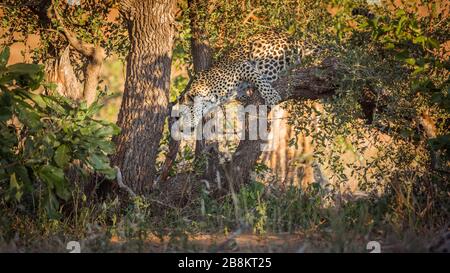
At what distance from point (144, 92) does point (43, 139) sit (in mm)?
1738

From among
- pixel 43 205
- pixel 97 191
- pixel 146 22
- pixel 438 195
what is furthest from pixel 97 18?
pixel 438 195

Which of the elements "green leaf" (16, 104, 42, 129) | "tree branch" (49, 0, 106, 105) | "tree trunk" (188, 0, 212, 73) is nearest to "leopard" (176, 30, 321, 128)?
"tree trunk" (188, 0, 212, 73)

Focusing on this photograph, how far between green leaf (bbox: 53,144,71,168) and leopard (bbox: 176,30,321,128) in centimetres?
347

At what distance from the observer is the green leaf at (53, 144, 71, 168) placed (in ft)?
18.1

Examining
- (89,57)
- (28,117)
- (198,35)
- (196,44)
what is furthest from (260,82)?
(28,117)

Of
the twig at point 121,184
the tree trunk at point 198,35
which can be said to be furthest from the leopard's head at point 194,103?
Answer: the twig at point 121,184

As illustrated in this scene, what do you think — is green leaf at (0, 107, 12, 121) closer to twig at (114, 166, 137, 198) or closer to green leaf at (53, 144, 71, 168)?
green leaf at (53, 144, 71, 168)

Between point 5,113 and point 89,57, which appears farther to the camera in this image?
point 89,57

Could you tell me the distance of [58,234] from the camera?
5.72 metres

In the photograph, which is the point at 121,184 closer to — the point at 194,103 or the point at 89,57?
the point at 89,57

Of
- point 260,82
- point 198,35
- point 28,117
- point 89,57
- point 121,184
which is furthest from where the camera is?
point 260,82

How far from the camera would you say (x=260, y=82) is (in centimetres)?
873
